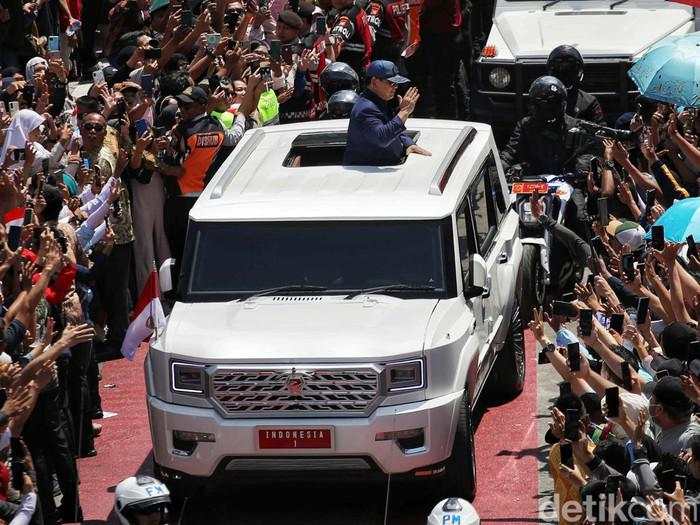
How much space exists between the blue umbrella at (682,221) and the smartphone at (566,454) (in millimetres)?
3149

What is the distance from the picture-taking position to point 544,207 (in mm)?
15266

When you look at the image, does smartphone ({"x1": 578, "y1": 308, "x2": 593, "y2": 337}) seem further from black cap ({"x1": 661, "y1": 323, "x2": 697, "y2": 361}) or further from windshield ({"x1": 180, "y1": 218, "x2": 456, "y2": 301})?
windshield ({"x1": 180, "y1": 218, "x2": 456, "y2": 301})

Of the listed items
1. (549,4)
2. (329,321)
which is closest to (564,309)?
(329,321)

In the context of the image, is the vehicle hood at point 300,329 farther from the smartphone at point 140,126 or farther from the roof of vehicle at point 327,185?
the smartphone at point 140,126

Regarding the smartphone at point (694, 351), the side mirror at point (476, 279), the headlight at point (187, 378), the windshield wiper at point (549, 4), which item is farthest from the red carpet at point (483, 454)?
the windshield wiper at point (549, 4)

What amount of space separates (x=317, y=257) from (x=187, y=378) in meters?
1.38

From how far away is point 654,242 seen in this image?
35.4 feet

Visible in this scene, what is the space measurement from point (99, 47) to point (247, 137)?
8.76 meters

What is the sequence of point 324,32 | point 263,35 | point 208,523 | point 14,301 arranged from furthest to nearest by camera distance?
point 263,35, point 324,32, point 208,523, point 14,301

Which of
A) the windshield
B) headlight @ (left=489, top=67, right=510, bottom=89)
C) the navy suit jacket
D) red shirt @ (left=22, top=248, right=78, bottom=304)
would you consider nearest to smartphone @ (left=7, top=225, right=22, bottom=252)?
red shirt @ (left=22, top=248, right=78, bottom=304)

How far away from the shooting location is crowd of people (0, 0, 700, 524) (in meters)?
8.96

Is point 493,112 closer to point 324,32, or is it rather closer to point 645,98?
point 324,32

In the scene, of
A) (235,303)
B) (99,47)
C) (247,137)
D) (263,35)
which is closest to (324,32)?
(263,35)

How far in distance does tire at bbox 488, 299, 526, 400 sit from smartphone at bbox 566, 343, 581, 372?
3739 mm
